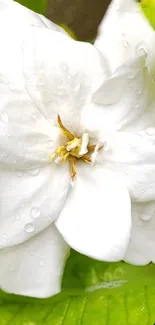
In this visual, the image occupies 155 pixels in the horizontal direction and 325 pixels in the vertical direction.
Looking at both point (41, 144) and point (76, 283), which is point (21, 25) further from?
point (76, 283)

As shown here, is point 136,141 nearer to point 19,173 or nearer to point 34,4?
point 19,173

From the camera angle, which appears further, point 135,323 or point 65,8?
point 65,8

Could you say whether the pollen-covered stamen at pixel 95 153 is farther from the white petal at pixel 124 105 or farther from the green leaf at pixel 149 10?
the green leaf at pixel 149 10

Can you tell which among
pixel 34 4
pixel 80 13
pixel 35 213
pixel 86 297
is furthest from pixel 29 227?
pixel 80 13

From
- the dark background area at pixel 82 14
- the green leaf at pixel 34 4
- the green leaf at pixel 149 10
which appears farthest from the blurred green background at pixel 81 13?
the green leaf at pixel 149 10

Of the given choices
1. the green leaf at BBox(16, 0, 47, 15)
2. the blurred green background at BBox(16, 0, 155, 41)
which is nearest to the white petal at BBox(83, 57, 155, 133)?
the green leaf at BBox(16, 0, 47, 15)

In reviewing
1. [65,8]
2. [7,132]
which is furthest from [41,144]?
[65,8]

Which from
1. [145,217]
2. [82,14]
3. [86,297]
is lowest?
[82,14]
